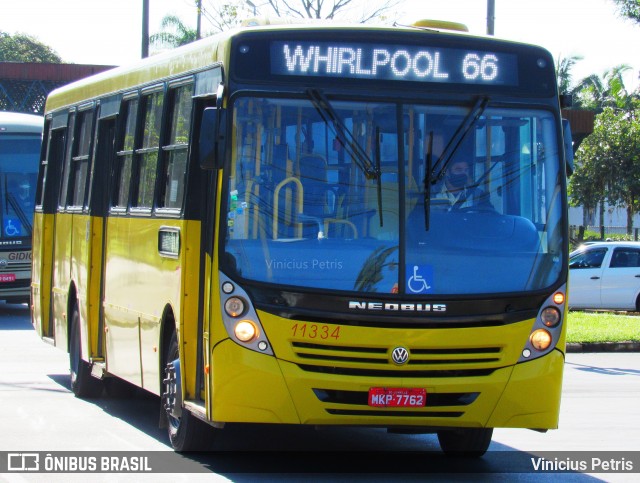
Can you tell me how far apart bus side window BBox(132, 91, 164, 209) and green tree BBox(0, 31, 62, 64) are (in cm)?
8310

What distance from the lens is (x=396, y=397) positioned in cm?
814

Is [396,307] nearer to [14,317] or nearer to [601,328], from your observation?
[601,328]

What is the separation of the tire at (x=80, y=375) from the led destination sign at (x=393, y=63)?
508cm

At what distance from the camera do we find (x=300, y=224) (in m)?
8.25

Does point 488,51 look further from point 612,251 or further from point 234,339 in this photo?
point 612,251

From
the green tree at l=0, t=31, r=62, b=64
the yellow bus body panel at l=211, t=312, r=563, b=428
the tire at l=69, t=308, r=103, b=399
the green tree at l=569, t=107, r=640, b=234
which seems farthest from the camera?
the green tree at l=0, t=31, r=62, b=64

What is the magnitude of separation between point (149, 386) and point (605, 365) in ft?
29.7

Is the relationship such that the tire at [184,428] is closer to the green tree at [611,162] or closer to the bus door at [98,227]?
the bus door at [98,227]

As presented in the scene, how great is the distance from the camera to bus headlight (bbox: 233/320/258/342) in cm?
809

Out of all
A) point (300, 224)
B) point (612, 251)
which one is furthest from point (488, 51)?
point (612, 251)

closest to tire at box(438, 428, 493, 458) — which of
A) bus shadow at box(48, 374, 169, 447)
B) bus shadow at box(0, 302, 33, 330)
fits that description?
bus shadow at box(48, 374, 169, 447)

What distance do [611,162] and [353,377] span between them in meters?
43.0

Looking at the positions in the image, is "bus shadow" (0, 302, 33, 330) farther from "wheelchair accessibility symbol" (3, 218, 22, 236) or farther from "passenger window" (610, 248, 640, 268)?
"passenger window" (610, 248, 640, 268)

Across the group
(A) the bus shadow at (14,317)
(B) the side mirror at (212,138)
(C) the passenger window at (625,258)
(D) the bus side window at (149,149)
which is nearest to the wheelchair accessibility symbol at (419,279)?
(B) the side mirror at (212,138)
